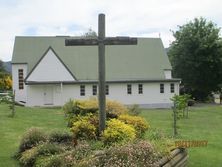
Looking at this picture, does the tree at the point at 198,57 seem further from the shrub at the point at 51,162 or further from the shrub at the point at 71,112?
the shrub at the point at 51,162

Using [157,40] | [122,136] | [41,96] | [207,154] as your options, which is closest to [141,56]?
[157,40]

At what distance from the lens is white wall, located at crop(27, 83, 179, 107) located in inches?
1918

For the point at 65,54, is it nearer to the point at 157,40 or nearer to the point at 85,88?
the point at 85,88

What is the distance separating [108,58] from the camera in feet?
172

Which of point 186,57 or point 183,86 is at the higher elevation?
point 186,57

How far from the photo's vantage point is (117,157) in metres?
8.98

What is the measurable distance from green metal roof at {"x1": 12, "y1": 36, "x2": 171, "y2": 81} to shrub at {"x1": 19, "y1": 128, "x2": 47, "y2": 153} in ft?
119

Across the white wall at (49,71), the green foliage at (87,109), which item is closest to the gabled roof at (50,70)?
the white wall at (49,71)

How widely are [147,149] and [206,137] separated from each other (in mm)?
11682

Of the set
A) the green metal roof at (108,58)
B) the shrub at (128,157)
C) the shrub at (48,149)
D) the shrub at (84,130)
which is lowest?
the shrub at (48,149)

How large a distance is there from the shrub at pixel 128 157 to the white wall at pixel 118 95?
3856 cm

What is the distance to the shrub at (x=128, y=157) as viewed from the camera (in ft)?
28.8

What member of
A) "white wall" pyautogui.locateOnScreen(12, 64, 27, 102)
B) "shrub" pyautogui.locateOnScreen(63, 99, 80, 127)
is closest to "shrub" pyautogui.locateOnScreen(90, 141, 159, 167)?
"shrub" pyautogui.locateOnScreen(63, 99, 80, 127)

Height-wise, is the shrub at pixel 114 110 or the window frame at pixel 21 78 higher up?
the window frame at pixel 21 78
